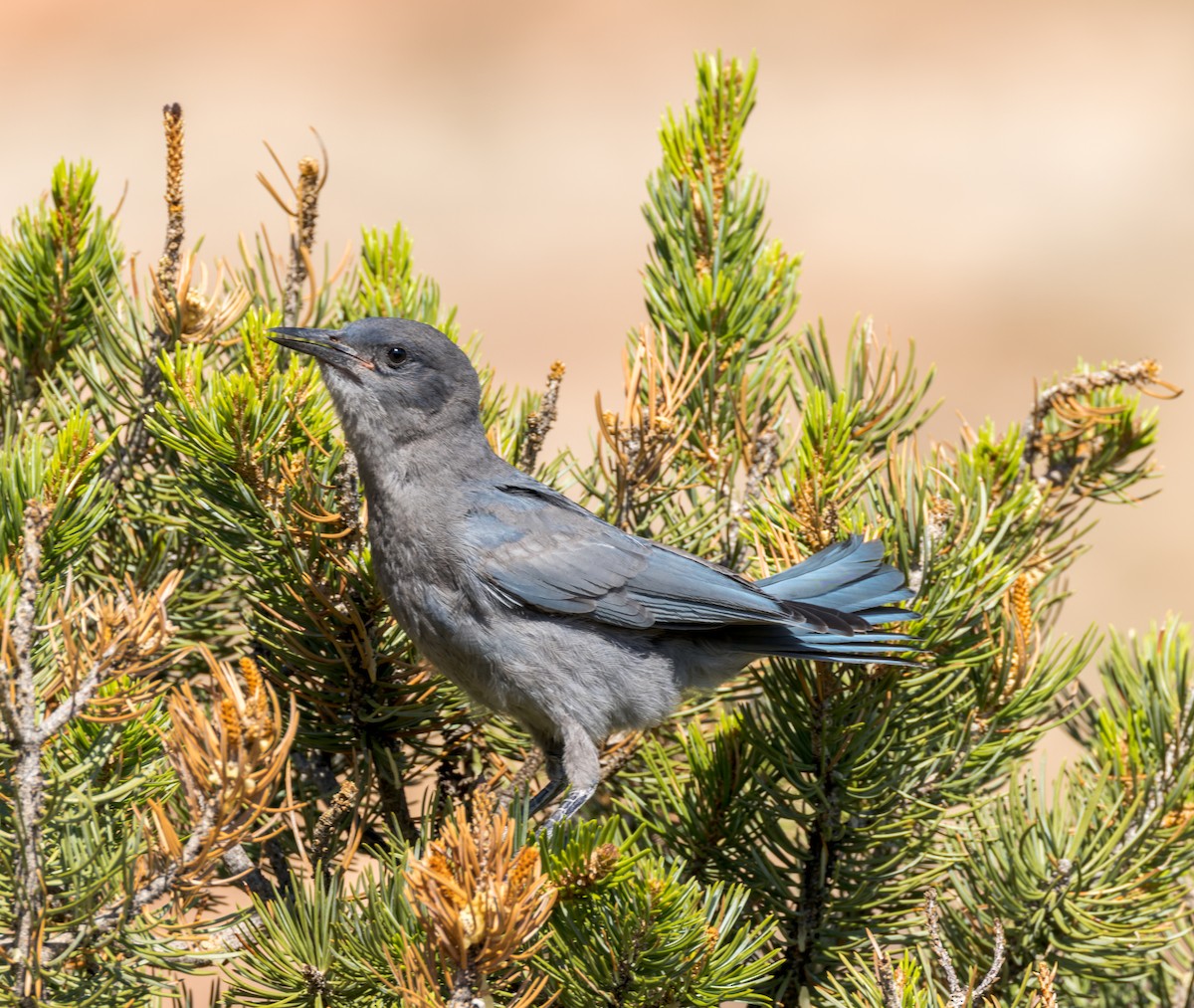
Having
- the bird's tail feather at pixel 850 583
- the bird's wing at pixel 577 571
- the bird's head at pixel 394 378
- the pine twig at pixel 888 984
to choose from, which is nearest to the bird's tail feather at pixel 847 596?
the bird's tail feather at pixel 850 583

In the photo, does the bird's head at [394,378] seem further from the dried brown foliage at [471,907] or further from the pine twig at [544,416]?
the dried brown foliage at [471,907]

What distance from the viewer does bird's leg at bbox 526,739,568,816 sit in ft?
8.90

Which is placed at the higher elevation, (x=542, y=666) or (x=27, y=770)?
(x=542, y=666)

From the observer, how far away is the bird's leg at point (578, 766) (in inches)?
97.8

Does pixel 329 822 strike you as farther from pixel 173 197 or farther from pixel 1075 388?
pixel 1075 388

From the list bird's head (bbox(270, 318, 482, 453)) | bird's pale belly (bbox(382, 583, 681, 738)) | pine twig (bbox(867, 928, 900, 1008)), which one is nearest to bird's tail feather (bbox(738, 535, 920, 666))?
bird's pale belly (bbox(382, 583, 681, 738))

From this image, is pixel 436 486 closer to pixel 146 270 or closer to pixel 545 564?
pixel 545 564

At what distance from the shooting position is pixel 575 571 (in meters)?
2.98

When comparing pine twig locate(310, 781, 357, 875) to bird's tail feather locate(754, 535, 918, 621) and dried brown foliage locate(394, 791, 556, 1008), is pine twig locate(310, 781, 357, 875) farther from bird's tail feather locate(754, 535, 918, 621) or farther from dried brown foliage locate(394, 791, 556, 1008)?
bird's tail feather locate(754, 535, 918, 621)

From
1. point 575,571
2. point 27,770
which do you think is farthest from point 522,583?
point 27,770

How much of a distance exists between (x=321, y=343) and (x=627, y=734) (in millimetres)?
1088

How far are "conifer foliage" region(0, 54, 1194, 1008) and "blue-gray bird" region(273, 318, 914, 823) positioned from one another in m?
0.09

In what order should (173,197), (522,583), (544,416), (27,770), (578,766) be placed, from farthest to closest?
(522,583)
(578,766)
(544,416)
(173,197)
(27,770)

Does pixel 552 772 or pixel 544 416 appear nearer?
pixel 544 416
